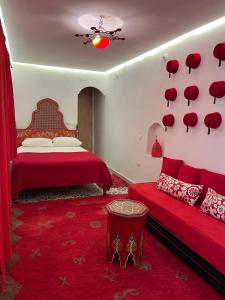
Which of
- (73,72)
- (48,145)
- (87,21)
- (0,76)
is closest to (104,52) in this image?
(87,21)

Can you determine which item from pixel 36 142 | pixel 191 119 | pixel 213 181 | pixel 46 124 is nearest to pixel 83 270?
pixel 213 181

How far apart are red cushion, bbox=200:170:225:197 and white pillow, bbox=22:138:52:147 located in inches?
142

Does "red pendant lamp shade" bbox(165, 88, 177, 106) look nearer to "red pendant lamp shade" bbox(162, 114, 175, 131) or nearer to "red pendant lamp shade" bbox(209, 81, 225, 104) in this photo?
"red pendant lamp shade" bbox(162, 114, 175, 131)

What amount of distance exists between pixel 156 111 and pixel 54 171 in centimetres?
193

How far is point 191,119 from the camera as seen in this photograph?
3029 millimetres

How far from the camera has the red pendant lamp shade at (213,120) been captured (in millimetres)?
2639

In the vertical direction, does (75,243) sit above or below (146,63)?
below

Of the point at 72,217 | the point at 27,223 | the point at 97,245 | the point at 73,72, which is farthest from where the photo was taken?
the point at 73,72

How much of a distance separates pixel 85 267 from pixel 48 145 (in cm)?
358

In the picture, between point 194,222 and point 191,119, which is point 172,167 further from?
point 194,222

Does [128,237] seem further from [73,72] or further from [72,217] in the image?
[73,72]

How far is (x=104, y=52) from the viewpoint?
4172mm

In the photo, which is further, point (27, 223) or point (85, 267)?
point (27, 223)

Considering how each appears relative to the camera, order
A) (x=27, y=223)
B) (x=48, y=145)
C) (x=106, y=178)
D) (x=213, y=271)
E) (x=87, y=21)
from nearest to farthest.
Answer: (x=213, y=271)
(x=87, y=21)
(x=27, y=223)
(x=106, y=178)
(x=48, y=145)
